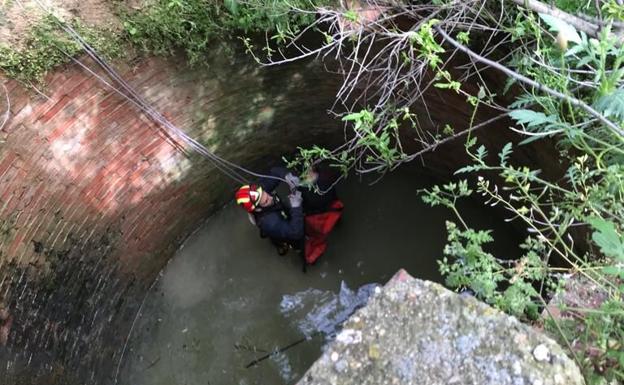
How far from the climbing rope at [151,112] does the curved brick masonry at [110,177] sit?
4cm

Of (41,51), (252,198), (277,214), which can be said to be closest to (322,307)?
(277,214)

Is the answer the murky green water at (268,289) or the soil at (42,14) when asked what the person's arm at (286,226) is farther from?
the soil at (42,14)

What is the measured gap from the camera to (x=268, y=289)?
4301 millimetres

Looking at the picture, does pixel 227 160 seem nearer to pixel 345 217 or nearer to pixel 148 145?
pixel 148 145

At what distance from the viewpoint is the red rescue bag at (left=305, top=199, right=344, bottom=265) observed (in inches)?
163

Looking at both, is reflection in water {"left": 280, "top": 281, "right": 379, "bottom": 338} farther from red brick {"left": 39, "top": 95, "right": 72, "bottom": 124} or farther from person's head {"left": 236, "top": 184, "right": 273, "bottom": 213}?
red brick {"left": 39, "top": 95, "right": 72, "bottom": 124}

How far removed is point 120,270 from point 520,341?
10.5ft

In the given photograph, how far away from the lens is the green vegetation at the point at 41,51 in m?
2.63

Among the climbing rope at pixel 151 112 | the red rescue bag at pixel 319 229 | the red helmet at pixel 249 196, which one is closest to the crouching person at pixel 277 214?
the red helmet at pixel 249 196

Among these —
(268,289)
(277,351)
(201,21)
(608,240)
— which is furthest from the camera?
(268,289)

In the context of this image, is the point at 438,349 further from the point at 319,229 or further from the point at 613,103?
the point at 319,229

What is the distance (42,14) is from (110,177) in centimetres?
110

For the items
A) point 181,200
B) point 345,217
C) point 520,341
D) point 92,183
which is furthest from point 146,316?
point 520,341

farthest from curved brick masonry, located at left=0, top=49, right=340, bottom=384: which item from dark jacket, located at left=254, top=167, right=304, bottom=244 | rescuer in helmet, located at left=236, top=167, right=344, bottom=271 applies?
dark jacket, located at left=254, top=167, right=304, bottom=244
